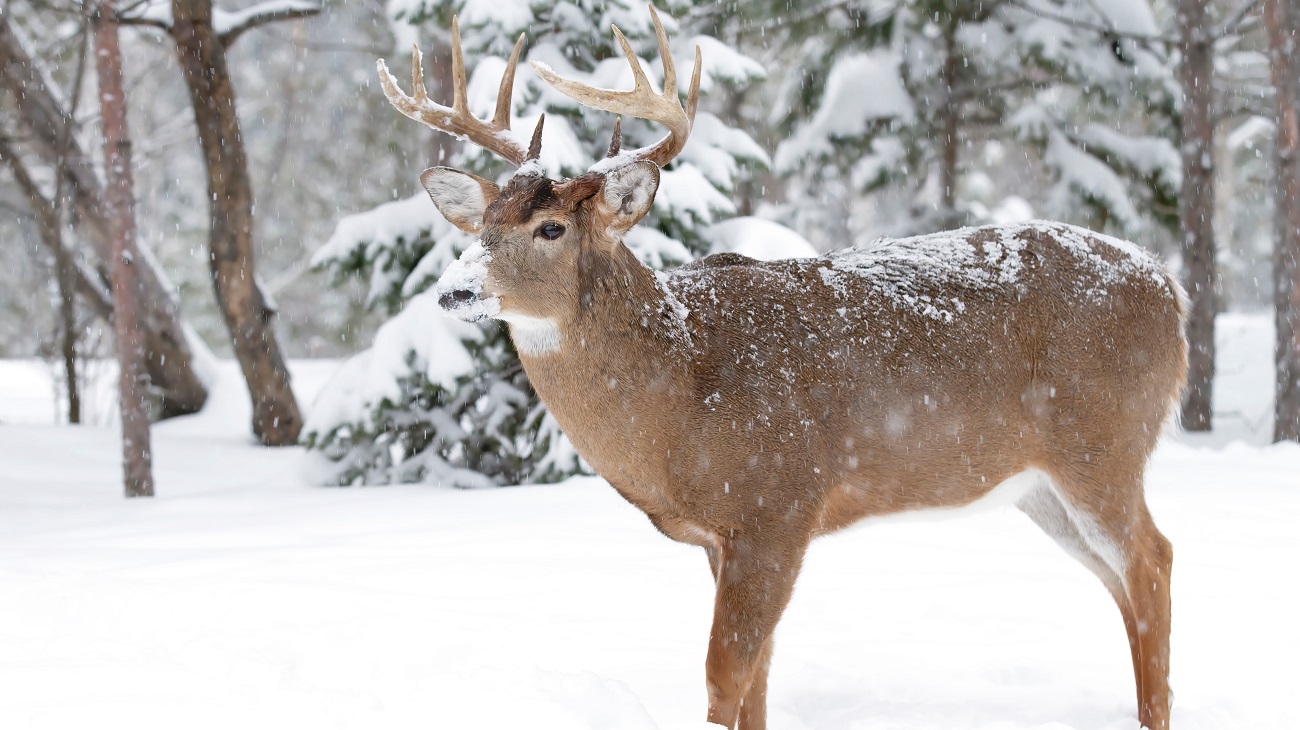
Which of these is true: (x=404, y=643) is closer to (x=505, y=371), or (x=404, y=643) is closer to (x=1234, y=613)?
(x=1234, y=613)

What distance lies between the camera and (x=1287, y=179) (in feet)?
35.2

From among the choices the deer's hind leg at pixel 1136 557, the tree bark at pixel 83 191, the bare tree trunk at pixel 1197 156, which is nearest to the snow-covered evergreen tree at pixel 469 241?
the tree bark at pixel 83 191

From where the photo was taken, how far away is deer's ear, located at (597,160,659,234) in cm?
404

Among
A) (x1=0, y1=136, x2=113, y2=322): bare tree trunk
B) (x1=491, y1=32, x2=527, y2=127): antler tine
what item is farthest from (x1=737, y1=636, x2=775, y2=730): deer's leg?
(x1=0, y1=136, x2=113, y2=322): bare tree trunk

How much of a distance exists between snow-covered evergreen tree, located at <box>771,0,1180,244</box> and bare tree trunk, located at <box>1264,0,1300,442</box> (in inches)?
73.8

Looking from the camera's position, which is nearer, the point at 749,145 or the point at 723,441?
the point at 723,441

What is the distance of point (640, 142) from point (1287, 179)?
6.11 metres

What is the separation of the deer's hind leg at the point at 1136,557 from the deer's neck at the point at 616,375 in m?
1.54

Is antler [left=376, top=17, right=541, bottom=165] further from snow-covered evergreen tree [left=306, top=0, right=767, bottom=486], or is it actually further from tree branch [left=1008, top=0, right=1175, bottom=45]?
tree branch [left=1008, top=0, right=1175, bottom=45]

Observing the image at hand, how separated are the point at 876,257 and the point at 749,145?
4926 millimetres

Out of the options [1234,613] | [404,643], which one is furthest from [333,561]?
[1234,613]

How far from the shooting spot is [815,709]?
452 centimetres

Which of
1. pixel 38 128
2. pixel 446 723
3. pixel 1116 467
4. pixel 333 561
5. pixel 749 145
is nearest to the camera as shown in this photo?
pixel 446 723

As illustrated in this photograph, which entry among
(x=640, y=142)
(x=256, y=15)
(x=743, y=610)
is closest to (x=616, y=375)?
(x=743, y=610)
